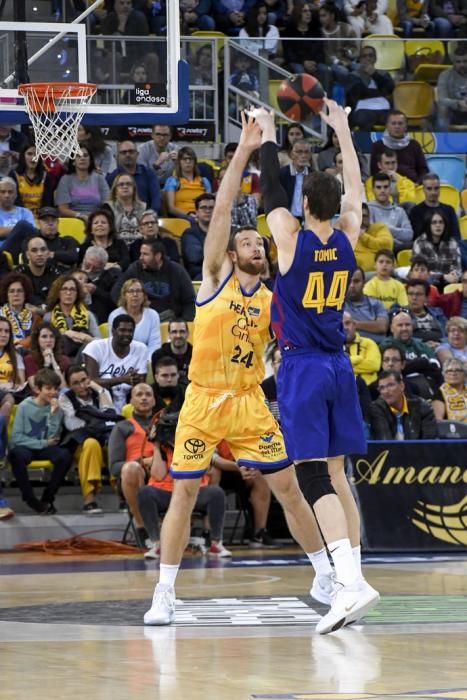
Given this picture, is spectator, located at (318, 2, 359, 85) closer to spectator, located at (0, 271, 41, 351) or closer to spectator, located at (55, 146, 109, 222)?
spectator, located at (55, 146, 109, 222)

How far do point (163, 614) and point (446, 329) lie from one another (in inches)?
367

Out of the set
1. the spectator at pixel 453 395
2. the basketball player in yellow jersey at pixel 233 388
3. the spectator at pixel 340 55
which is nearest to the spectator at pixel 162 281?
the spectator at pixel 453 395

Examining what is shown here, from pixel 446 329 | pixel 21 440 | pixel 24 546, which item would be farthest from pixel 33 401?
pixel 446 329

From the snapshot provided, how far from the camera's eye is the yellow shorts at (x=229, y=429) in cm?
828

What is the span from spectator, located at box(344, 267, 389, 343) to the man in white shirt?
283cm

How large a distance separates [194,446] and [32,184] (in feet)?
32.5

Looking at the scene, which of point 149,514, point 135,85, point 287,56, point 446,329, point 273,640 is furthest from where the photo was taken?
point 287,56

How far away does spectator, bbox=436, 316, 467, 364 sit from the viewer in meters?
16.2

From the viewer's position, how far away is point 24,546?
44.3 feet

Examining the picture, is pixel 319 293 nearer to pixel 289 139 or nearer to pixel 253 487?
pixel 253 487

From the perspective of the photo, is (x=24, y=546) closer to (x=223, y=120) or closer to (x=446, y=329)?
(x=446, y=329)

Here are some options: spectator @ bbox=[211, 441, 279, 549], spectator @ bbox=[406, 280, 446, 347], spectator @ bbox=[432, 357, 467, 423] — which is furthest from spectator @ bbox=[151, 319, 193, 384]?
spectator @ bbox=[406, 280, 446, 347]

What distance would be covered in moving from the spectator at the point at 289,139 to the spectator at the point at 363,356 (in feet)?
14.0

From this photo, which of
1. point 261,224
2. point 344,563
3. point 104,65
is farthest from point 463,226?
point 344,563
